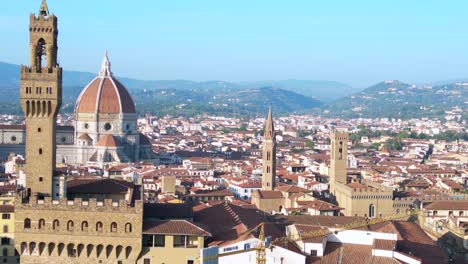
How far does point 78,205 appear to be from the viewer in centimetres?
3756

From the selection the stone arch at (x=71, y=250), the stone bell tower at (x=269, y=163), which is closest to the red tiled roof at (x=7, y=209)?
the stone arch at (x=71, y=250)

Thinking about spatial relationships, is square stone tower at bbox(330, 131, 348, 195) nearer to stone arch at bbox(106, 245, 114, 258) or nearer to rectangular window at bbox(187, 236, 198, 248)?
rectangular window at bbox(187, 236, 198, 248)

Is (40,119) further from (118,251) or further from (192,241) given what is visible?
(192,241)

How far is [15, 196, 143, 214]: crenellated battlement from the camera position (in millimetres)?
37188

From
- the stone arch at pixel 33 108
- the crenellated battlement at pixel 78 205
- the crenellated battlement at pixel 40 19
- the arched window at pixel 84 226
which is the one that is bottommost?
the arched window at pixel 84 226

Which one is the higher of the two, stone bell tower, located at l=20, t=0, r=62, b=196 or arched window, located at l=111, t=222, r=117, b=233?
stone bell tower, located at l=20, t=0, r=62, b=196

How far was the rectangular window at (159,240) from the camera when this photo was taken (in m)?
37.2

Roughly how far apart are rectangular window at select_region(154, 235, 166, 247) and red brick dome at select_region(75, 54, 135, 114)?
61670 millimetres

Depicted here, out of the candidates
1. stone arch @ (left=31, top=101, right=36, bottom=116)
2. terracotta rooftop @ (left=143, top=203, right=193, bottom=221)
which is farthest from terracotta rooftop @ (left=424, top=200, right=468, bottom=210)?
stone arch @ (left=31, top=101, right=36, bottom=116)

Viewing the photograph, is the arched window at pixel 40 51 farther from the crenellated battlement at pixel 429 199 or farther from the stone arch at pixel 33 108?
the crenellated battlement at pixel 429 199

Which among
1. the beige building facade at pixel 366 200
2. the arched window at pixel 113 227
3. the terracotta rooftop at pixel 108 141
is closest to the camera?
the arched window at pixel 113 227

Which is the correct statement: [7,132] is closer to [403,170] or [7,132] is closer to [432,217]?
[403,170]

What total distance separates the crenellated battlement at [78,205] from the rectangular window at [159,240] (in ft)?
4.88

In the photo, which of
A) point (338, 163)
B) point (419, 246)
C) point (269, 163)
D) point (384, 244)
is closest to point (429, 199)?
point (338, 163)
